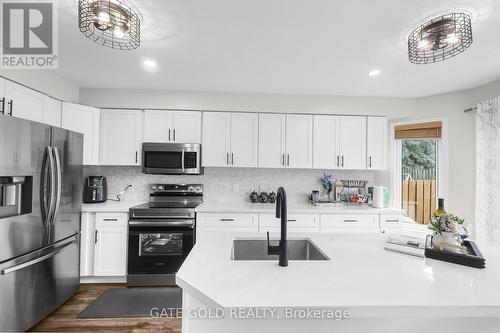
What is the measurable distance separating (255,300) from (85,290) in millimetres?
2824

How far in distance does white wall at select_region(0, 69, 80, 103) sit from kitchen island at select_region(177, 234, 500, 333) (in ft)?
8.74

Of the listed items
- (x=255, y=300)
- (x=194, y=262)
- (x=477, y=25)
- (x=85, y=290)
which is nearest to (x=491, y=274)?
(x=255, y=300)

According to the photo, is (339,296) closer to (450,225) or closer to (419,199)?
(450,225)

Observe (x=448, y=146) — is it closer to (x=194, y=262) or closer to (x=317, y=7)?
(x=317, y=7)

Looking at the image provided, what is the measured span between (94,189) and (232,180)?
185 centimetres

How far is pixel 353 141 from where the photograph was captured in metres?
3.35

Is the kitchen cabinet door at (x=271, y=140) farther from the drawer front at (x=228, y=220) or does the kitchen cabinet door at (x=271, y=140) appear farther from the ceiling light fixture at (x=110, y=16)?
the ceiling light fixture at (x=110, y=16)

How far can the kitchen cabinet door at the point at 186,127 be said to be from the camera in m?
3.24

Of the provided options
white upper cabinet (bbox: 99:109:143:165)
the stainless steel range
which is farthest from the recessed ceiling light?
the stainless steel range

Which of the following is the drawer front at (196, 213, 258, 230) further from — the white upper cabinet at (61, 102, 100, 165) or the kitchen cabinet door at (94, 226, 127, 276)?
the white upper cabinet at (61, 102, 100, 165)

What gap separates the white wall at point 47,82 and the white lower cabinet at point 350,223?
3.58 metres

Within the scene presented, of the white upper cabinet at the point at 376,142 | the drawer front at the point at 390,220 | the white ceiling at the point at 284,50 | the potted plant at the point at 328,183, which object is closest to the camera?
the white ceiling at the point at 284,50

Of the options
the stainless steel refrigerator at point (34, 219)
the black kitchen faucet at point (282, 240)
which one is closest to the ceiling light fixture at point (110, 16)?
the stainless steel refrigerator at point (34, 219)

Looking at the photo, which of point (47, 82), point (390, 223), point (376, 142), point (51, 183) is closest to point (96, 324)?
point (51, 183)
